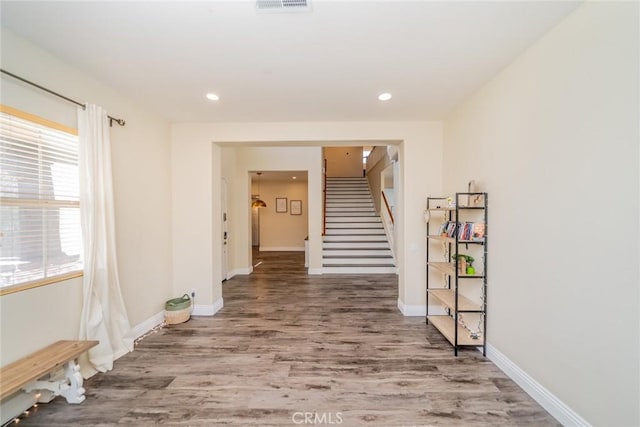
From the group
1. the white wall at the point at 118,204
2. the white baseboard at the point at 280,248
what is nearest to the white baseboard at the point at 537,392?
the white wall at the point at 118,204

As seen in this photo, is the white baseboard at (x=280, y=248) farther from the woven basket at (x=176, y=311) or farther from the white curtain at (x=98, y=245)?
the white curtain at (x=98, y=245)

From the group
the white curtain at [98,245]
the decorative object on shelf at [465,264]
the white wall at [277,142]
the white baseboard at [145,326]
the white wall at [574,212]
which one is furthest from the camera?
the white wall at [277,142]

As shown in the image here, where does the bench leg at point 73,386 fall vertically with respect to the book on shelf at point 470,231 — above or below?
below

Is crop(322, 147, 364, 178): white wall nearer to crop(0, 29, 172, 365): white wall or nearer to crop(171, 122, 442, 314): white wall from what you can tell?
crop(171, 122, 442, 314): white wall

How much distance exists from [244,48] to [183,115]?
5.99 ft

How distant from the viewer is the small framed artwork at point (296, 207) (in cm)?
962

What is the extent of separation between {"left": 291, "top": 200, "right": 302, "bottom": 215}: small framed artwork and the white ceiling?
6.79 m

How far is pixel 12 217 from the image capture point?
70.6 inches

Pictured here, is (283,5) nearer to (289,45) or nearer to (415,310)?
(289,45)

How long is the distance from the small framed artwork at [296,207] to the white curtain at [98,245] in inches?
284

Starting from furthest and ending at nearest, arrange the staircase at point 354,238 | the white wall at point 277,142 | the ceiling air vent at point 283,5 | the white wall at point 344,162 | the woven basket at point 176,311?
the white wall at point 344,162, the staircase at point 354,238, the white wall at point 277,142, the woven basket at point 176,311, the ceiling air vent at point 283,5

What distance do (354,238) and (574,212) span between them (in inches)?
211

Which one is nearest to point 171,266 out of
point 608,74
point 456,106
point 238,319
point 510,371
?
point 238,319

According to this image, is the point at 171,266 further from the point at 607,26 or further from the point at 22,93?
the point at 607,26
